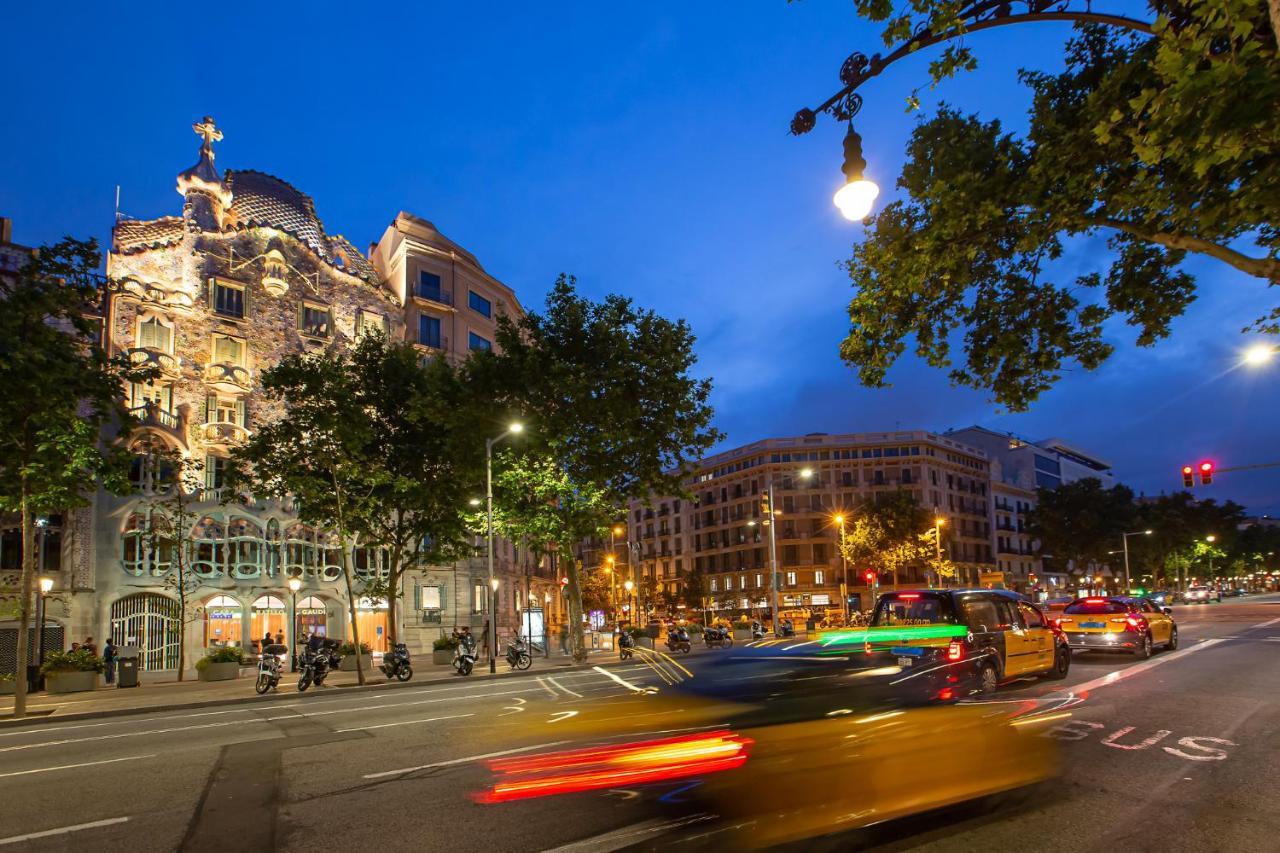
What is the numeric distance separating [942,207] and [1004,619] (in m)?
6.78

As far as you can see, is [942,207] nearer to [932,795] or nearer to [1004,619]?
[1004,619]

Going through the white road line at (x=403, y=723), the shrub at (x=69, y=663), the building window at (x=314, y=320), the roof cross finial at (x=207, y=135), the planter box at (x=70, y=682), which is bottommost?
the planter box at (x=70, y=682)

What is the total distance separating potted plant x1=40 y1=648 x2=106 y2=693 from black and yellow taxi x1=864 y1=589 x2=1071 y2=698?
2736 cm

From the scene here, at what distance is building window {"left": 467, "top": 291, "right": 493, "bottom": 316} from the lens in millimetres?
48250

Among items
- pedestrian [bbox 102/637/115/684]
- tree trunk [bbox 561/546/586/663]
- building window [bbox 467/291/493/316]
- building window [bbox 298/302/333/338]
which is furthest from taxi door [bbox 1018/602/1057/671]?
building window [bbox 467/291/493/316]

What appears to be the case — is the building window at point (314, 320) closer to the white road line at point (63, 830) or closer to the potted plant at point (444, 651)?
the potted plant at point (444, 651)

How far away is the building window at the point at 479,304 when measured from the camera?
48.2 metres

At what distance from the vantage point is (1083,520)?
7950 centimetres

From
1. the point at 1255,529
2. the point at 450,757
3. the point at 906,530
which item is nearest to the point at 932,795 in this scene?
the point at 450,757

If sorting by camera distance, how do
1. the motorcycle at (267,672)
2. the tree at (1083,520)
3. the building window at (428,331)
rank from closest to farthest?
the motorcycle at (267,672)
the building window at (428,331)
the tree at (1083,520)

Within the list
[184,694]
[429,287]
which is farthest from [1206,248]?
[429,287]

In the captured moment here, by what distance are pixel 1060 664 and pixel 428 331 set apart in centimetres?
3815

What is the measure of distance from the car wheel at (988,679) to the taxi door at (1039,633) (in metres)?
1.79

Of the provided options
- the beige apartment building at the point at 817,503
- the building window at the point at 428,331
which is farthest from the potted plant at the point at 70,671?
the beige apartment building at the point at 817,503
